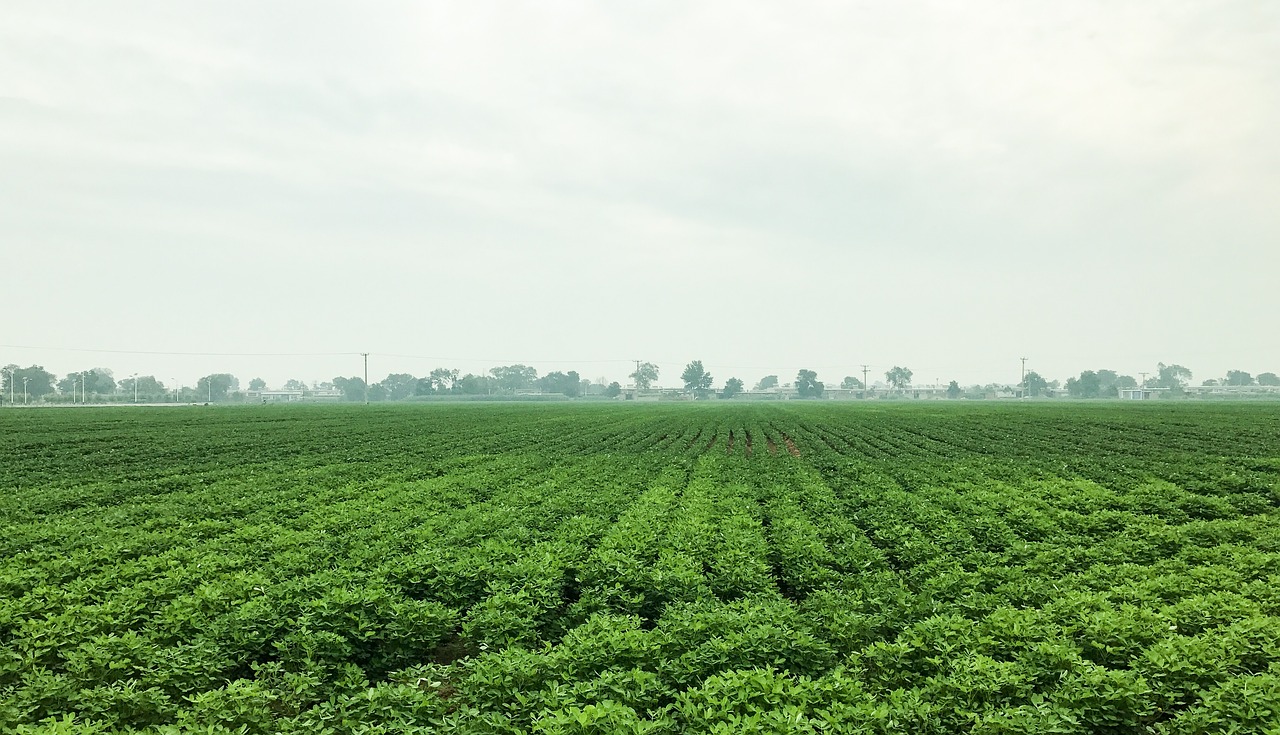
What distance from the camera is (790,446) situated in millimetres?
41500

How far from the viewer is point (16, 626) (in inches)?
330

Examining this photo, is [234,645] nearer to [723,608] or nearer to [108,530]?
[723,608]

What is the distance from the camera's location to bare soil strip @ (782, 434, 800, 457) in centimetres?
3693

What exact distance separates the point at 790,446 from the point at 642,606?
33.6 metres

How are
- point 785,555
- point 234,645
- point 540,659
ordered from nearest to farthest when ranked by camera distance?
point 540,659 < point 234,645 < point 785,555

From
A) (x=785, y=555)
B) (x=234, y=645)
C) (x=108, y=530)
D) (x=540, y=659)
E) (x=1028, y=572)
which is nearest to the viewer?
(x=540, y=659)

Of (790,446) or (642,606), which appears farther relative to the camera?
(790,446)

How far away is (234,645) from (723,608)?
595cm

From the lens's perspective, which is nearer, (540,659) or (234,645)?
(540,659)

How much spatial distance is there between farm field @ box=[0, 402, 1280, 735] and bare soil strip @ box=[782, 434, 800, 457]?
1529 centimetres

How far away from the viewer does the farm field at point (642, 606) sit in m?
5.70

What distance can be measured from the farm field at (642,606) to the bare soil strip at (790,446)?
15291 millimetres

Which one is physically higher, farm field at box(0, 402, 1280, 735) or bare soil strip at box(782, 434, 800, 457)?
farm field at box(0, 402, 1280, 735)

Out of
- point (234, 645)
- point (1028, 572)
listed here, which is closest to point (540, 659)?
point (234, 645)
